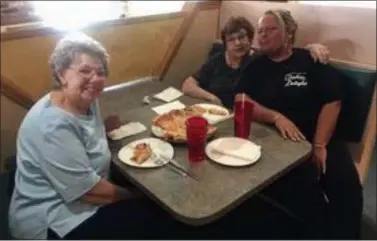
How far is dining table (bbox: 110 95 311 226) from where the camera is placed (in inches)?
38.8

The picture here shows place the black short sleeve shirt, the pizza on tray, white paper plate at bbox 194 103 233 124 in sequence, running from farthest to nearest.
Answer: the black short sleeve shirt < white paper plate at bbox 194 103 233 124 < the pizza on tray

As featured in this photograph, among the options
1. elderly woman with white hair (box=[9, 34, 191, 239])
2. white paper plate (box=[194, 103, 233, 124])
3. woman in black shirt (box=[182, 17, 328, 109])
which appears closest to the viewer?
elderly woman with white hair (box=[9, 34, 191, 239])

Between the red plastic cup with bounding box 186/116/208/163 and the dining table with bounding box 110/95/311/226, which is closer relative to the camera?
the dining table with bounding box 110/95/311/226

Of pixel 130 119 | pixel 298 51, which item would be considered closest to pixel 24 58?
pixel 130 119

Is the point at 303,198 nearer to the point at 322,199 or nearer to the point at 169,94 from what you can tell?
the point at 322,199

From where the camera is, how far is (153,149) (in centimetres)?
123

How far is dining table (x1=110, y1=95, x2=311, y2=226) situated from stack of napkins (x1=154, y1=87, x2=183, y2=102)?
0.33 meters

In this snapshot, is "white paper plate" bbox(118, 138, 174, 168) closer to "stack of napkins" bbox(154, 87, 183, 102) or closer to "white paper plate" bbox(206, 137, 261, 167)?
"white paper plate" bbox(206, 137, 261, 167)

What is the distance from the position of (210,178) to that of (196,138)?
13 centimetres

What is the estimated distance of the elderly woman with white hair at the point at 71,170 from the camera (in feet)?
3.57

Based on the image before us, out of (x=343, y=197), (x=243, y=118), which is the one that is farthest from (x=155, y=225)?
(x=343, y=197)

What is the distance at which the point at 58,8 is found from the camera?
2295 millimetres

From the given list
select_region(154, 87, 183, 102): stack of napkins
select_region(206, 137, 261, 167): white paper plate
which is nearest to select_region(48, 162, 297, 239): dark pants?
select_region(206, 137, 261, 167): white paper plate

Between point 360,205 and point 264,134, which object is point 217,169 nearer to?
point 264,134
